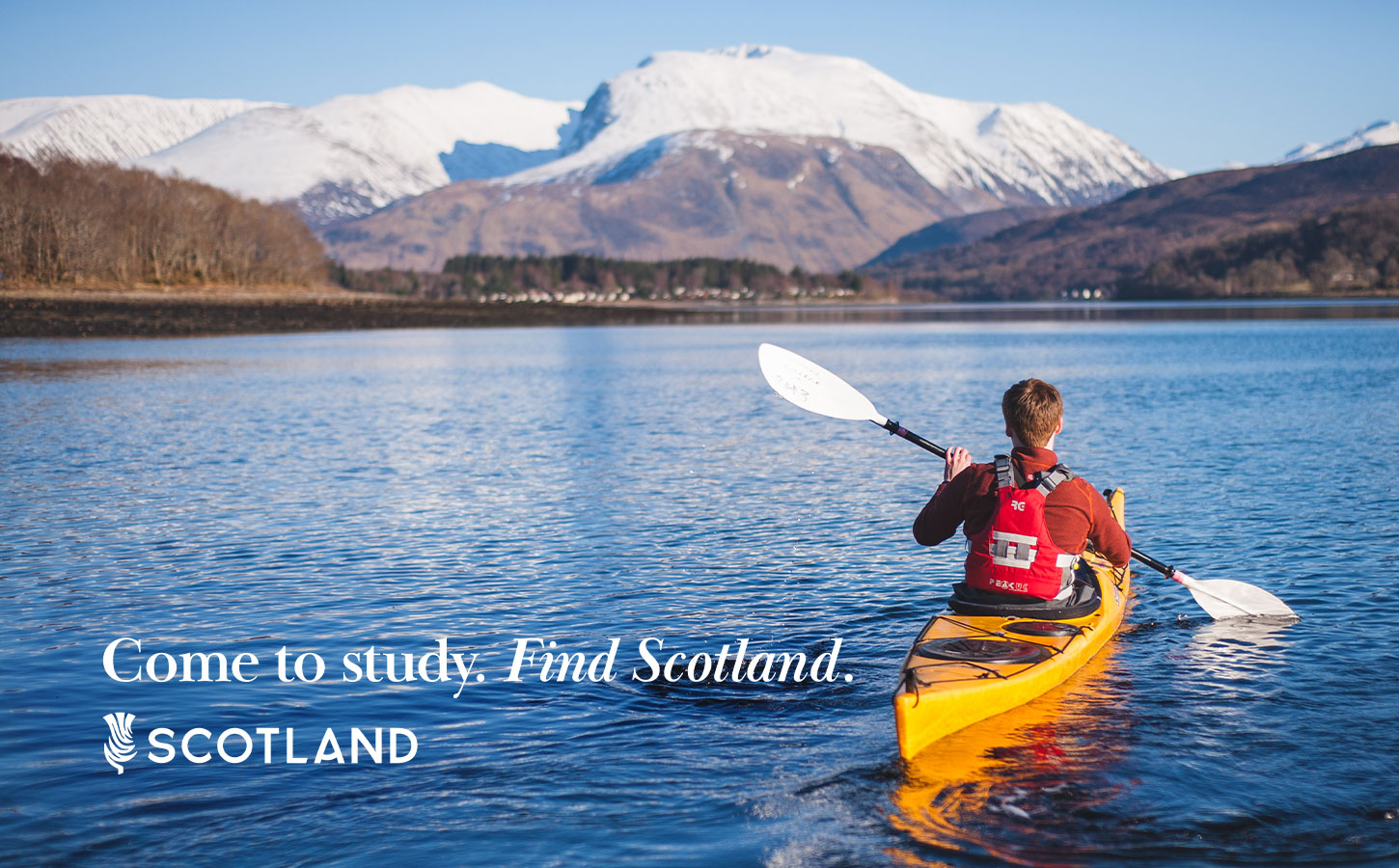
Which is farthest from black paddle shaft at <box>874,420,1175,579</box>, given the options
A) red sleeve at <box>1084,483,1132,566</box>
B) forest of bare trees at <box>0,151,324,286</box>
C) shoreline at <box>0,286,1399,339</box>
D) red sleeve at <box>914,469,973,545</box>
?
forest of bare trees at <box>0,151,324,286</box>

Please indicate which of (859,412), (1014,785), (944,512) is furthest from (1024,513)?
(859,412)

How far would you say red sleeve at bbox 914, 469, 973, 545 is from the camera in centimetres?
915

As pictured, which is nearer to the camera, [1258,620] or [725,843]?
[725,843]

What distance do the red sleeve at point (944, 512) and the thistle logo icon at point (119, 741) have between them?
6.28 meters

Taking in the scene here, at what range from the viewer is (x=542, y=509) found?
65.4 feet

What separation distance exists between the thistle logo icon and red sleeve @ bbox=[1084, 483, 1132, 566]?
24.9 feet

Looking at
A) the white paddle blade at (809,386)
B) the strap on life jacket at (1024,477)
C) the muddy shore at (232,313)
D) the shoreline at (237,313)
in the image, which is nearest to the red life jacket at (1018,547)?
the strap on life jacket at (1024,477)

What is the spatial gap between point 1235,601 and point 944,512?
4.98 metres

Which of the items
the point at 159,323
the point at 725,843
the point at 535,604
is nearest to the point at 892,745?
the point at 725,843

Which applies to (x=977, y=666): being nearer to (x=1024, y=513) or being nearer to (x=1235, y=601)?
(x=1024, y=513)

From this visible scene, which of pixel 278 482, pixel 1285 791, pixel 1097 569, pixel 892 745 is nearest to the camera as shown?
pixel 1285 791

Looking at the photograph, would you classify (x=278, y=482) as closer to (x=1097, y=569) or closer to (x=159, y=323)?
(x=1097, y=569)

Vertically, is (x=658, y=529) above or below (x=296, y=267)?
below

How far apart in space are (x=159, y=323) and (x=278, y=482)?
2981 inches
